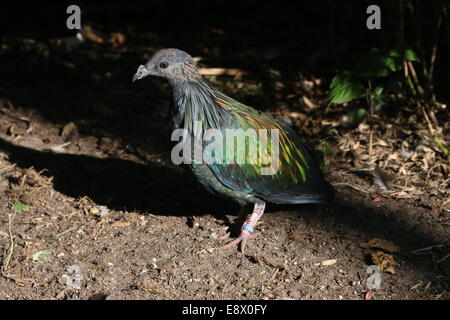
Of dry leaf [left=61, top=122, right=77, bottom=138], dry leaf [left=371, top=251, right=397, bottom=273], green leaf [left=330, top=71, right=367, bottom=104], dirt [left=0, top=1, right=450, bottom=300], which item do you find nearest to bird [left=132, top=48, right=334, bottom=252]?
dirt [left=0, top=1, right=450, bottom=300]

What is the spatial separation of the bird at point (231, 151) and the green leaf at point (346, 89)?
103 cm

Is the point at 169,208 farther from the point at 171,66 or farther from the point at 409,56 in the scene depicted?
the point at 409,56

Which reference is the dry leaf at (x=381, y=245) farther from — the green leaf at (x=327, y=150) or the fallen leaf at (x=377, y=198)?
the green leaf at (x=327, y=150)

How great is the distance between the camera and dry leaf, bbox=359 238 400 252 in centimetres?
514

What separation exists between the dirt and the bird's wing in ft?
1.13

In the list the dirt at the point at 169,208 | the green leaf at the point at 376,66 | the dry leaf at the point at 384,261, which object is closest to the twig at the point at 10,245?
the dirt at the point at 169,208

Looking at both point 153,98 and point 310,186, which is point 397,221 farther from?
point 153,98

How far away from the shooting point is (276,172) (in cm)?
521

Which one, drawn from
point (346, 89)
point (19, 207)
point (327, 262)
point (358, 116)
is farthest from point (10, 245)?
point (358, 116)

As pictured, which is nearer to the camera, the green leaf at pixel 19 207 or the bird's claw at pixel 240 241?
the bird's claw at pixel 240 241

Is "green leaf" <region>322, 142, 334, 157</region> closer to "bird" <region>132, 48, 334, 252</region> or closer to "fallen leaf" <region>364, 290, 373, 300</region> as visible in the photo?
"bird" <region>132, 48, 334, 252</region>

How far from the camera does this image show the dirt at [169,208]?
484 centimetres

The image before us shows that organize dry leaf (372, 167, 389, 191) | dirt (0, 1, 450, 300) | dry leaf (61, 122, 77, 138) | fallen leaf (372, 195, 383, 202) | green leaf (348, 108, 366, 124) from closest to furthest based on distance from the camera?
dirt (0, 1, 450, 300), fallen leaf (372, 195, 383, 202), dry leaf (372, 167, 389, 191), green leaf (348, 108, 366, 124), dry leaf (61, 122, 77, 138)

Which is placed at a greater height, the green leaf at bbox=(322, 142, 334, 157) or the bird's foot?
the green leaf at bbox=(322, 142, 334, 157)
